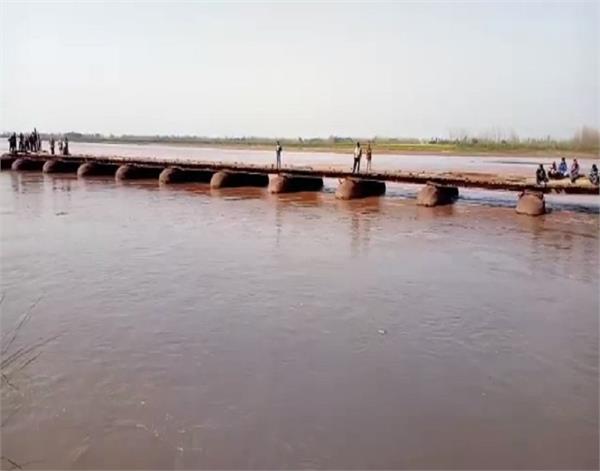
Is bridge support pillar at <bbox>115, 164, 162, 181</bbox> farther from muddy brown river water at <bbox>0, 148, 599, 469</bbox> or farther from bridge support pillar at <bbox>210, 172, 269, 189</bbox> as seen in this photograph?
muddy brown river water at <bbox>0, 148, 599, 469</bbox>

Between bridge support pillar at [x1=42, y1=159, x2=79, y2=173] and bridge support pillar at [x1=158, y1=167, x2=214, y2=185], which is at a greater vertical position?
bridge support pillar at [x1=42, y1=159, x2=79, y2=173]

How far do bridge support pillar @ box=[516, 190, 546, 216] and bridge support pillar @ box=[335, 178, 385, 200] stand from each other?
6.27 meters

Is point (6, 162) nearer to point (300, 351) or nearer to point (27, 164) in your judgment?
point (27, 164)

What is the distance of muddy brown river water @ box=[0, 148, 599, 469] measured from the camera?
4938mm

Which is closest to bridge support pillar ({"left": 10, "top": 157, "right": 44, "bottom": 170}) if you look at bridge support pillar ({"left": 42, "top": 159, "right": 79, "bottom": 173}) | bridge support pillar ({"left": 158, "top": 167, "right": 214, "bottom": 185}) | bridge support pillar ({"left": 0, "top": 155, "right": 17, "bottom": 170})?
bridge support pillar ({"left": 0, "top": 155, "right": 17, "bottom": 170})

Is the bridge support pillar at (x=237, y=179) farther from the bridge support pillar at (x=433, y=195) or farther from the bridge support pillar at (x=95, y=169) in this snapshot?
the bridge support pillar at (x=95, y=169)

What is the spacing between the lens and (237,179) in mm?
28328

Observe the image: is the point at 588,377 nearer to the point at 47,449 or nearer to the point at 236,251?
the point at 47,449

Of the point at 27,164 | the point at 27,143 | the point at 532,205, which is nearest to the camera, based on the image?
the point at 532,205

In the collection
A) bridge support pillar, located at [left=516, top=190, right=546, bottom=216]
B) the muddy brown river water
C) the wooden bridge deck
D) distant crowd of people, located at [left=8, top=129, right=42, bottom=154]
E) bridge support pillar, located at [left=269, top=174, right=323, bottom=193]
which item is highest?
distant crowd of people, located at [left=8, top=129, right=42, bottom=154]

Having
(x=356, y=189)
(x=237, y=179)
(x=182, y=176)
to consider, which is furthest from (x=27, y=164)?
(x=356, y=189)

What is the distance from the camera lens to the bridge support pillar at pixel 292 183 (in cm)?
2511

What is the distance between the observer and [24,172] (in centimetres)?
3578

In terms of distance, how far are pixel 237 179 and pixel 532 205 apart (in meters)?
14.0
